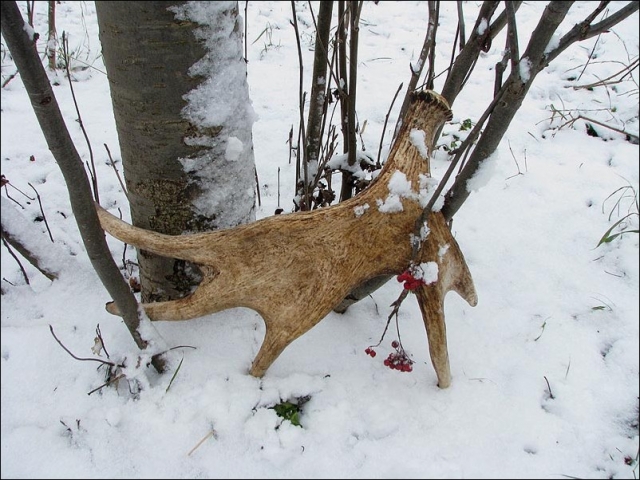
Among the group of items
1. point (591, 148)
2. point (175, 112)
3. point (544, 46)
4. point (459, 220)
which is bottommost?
point (459, 220)

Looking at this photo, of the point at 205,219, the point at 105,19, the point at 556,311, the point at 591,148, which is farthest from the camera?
the point at 591,148

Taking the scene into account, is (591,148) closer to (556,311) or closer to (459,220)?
(459,220)

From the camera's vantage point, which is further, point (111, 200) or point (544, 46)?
point (111, 200)

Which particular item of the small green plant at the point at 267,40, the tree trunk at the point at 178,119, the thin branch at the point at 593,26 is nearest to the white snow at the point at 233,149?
the tree trunk at the point at 178,119

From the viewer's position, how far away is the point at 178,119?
1.25 m

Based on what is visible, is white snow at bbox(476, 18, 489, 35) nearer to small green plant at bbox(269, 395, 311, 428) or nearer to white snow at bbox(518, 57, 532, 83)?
white snow at bbox(518, 57, 532, 83)

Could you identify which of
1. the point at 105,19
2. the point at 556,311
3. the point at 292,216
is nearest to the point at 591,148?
the point at 556,311

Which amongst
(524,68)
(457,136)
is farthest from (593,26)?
(457,136)

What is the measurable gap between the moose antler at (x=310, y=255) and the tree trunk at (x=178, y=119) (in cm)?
13

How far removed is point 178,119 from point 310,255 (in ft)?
1.65

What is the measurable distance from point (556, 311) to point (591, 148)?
1162mm

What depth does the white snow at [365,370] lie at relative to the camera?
1.22 metres

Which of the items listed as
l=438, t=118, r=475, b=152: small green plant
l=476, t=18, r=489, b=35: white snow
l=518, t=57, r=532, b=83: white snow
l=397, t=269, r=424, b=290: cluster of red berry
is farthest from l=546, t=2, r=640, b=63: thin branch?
l=438, t=118, r=475, b=152: small green plant

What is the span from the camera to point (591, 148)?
2.41 meters
